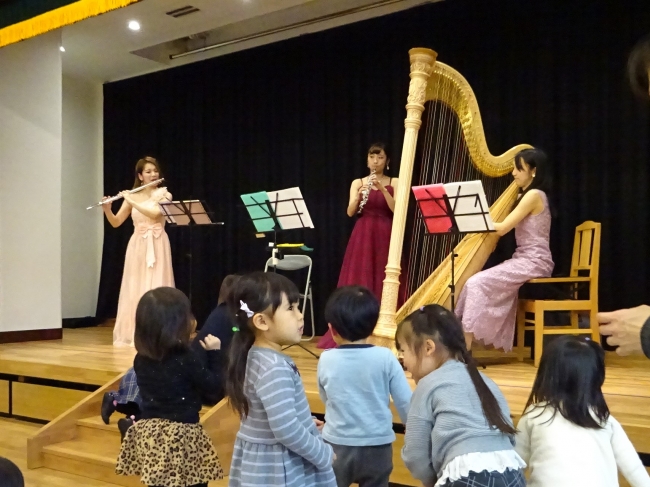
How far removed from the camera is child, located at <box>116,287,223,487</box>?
2.21m

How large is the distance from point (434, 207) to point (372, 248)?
140 cm

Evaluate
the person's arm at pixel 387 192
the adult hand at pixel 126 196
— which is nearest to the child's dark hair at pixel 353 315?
the person's arm at pixel 387 192

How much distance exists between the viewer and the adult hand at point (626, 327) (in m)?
1.35

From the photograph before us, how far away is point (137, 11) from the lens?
19.8 ft

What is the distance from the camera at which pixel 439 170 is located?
450 centimetres

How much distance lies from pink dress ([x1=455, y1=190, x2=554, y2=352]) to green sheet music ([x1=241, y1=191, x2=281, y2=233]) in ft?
4.39

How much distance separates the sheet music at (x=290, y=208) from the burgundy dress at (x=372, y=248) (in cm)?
75

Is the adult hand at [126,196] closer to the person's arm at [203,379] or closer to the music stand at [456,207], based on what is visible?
the music stand at [456,207]

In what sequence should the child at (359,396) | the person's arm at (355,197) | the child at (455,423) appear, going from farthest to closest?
the person's arm at (355,197)
the child at (359,396)
the child at (455,423)

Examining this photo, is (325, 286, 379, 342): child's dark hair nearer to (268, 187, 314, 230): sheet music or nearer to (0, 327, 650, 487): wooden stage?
(0, 327, 650, 487): wooden stage

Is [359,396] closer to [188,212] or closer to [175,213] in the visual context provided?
[188,212]


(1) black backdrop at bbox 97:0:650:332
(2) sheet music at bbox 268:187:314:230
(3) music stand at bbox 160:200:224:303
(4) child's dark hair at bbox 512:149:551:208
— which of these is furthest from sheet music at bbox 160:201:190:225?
(4) child's dark hair at bbox 512:149:551:208

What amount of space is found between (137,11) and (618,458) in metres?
5.47

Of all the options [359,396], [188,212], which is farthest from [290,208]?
[359,396]
